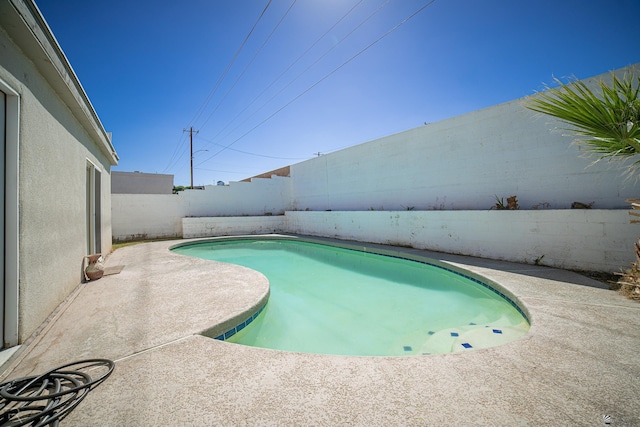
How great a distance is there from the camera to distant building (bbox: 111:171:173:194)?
17.1 meters

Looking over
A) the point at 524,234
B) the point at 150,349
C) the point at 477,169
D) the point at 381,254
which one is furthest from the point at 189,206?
the point at 524,234

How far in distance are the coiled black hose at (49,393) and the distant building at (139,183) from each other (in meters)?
19.9

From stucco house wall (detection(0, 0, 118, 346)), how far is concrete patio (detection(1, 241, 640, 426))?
16.6 inches

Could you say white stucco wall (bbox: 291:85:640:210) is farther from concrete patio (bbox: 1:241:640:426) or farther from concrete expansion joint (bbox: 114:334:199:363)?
concrete expansion joint (bbox: 114:334:199:363)

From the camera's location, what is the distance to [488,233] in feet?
17.3

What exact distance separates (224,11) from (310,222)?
7184mm

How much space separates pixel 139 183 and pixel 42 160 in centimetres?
1886

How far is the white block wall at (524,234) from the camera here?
3.79 m

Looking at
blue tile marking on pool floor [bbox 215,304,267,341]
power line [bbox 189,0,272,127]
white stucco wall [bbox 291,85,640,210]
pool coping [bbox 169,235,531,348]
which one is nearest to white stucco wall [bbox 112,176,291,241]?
pool coping [bbox 169,235,531,348]

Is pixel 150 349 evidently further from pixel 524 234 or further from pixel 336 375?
pixel 524 234

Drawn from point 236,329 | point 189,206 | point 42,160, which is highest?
point 42,160

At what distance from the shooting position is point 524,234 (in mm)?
4742

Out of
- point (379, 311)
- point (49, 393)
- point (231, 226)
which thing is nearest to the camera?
point (49, 393)

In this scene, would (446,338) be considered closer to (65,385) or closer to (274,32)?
(65,385)
